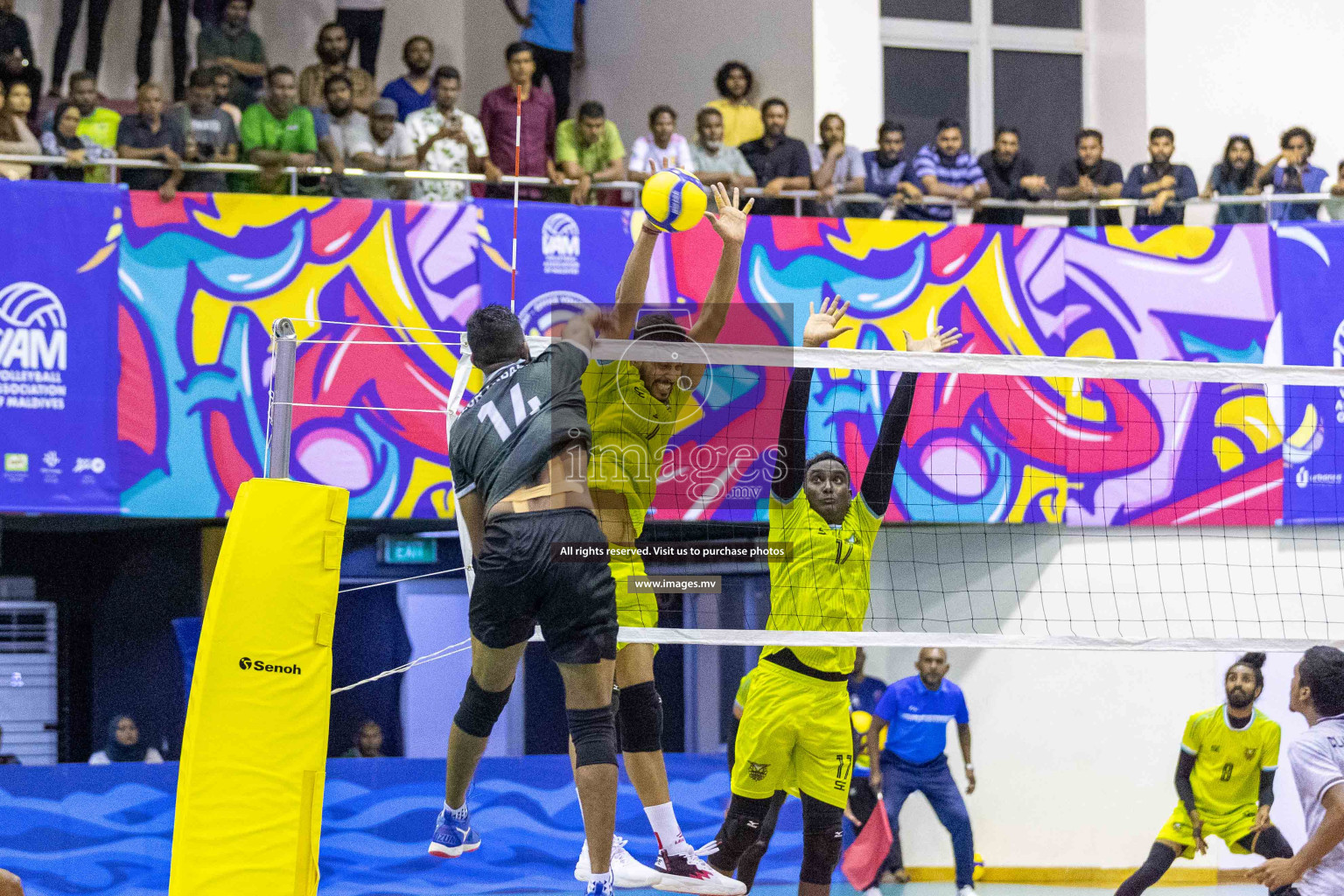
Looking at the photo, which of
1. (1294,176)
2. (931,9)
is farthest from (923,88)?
(1294,176)

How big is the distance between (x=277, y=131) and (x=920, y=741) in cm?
758

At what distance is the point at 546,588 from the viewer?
5.68 meters

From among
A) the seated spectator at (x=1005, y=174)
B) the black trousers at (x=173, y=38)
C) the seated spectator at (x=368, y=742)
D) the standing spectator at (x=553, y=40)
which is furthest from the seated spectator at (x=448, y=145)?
the seated spectator at (x=368, y=742)

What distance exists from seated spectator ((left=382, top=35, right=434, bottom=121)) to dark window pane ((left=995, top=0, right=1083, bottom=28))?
6777 millimetres

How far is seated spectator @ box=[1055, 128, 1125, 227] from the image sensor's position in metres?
13.2

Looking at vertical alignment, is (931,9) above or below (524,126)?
above

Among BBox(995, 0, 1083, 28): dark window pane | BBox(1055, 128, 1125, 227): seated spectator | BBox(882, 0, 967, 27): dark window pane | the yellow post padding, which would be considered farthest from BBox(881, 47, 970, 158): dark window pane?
the yellow post padding

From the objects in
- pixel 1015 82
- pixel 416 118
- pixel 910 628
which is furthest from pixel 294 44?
pixel 910 628

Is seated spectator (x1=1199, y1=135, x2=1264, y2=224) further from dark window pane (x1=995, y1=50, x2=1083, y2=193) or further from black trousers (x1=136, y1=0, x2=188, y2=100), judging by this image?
black trousers (x1=136, y1=0, x2=188, y2=100)

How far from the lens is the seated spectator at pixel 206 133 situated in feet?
38.3

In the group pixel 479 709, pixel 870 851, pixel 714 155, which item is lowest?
pixel 870 851

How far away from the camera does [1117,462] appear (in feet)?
41.7

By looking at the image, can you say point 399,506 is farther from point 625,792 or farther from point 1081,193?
point 1081,193

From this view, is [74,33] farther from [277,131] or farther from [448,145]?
[448,145]
